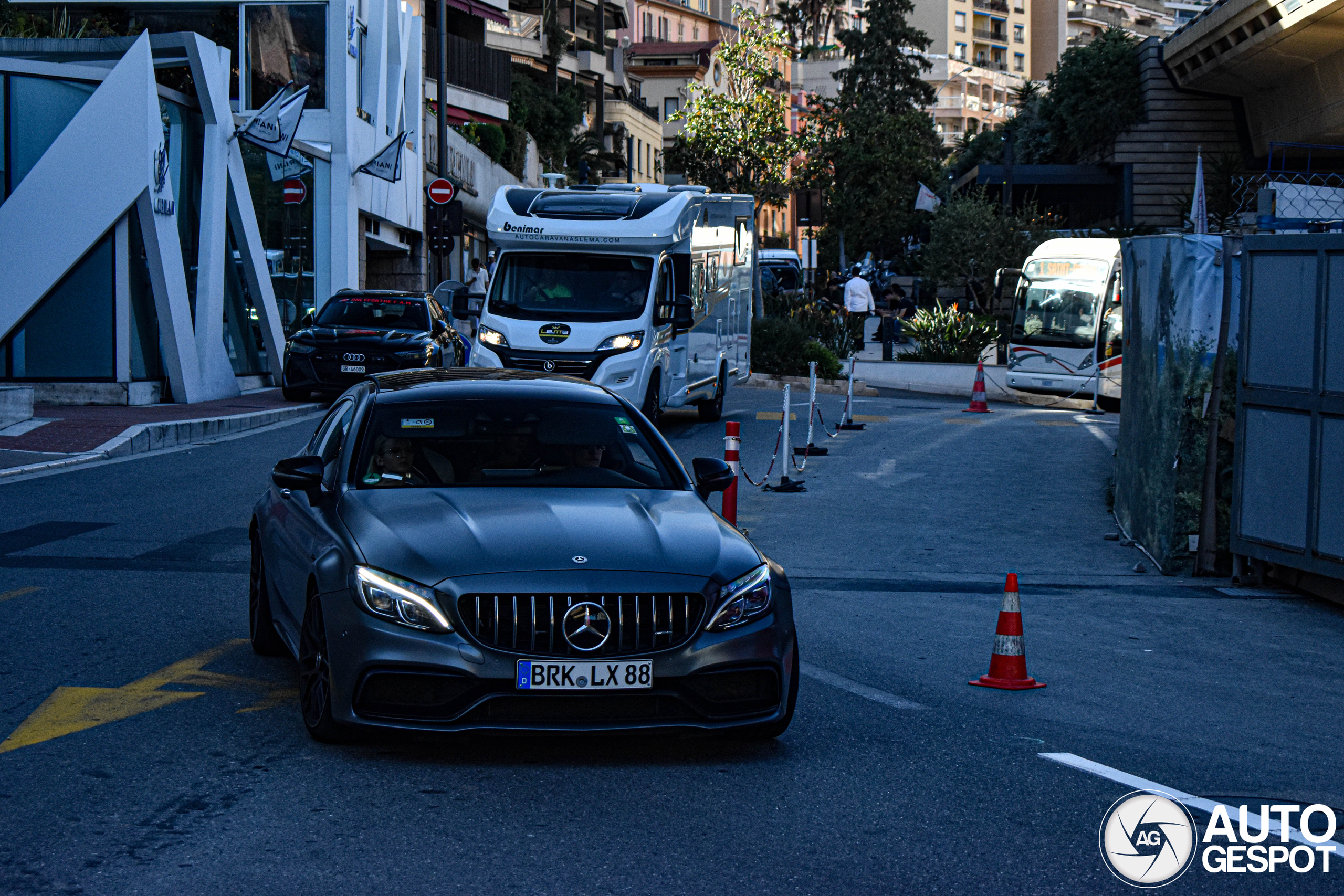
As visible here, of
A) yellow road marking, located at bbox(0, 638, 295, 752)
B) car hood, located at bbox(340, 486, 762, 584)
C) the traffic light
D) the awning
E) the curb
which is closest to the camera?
car hood, located at bbox(340, 486, 762, 584)

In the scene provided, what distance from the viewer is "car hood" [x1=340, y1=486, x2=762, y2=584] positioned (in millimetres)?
5910

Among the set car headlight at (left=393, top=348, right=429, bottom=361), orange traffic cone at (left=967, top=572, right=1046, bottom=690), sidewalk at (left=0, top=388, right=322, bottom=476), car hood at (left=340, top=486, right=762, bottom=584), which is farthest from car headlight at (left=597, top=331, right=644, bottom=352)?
car hood at (left=340, top=486, right=762, bottom=584)

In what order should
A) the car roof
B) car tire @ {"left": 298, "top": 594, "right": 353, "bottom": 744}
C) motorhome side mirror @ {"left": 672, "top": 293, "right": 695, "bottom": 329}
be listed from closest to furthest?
car tire @ {"left": 298, "top": 594, "right": 353, "bottom": 744}
the car roof
motorhome side mirror @ {"left": 672, "top": 293, "right": 695, "bottom": 329}

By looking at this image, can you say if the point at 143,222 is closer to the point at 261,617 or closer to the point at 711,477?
the point at 261,617

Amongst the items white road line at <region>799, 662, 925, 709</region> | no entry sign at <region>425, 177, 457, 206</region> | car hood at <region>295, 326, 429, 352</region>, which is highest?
no entry sign at <region>425, 177, 457, 206</region>

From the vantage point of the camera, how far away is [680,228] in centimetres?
2070

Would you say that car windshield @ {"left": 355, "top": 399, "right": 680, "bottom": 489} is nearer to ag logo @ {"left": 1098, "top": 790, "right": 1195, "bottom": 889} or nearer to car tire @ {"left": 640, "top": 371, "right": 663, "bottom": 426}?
ag logo @ {"left": 1098, "top": 790, "right": 1195, "bottom": 889}

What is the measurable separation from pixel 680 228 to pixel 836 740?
14.6m

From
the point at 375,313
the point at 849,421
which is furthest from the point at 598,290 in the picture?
the point at 375,313

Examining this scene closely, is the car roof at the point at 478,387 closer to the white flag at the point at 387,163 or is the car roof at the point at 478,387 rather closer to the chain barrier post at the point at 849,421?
the chain barrier post at the point at 849,421

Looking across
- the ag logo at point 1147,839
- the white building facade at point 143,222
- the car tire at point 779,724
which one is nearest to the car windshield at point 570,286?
the white building facade at point 143,222

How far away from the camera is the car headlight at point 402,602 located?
5.77m

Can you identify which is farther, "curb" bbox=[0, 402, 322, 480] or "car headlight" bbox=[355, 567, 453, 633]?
"curb" bbox=[0, 402, 322, 480]

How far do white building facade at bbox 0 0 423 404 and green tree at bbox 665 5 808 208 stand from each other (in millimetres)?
35429
